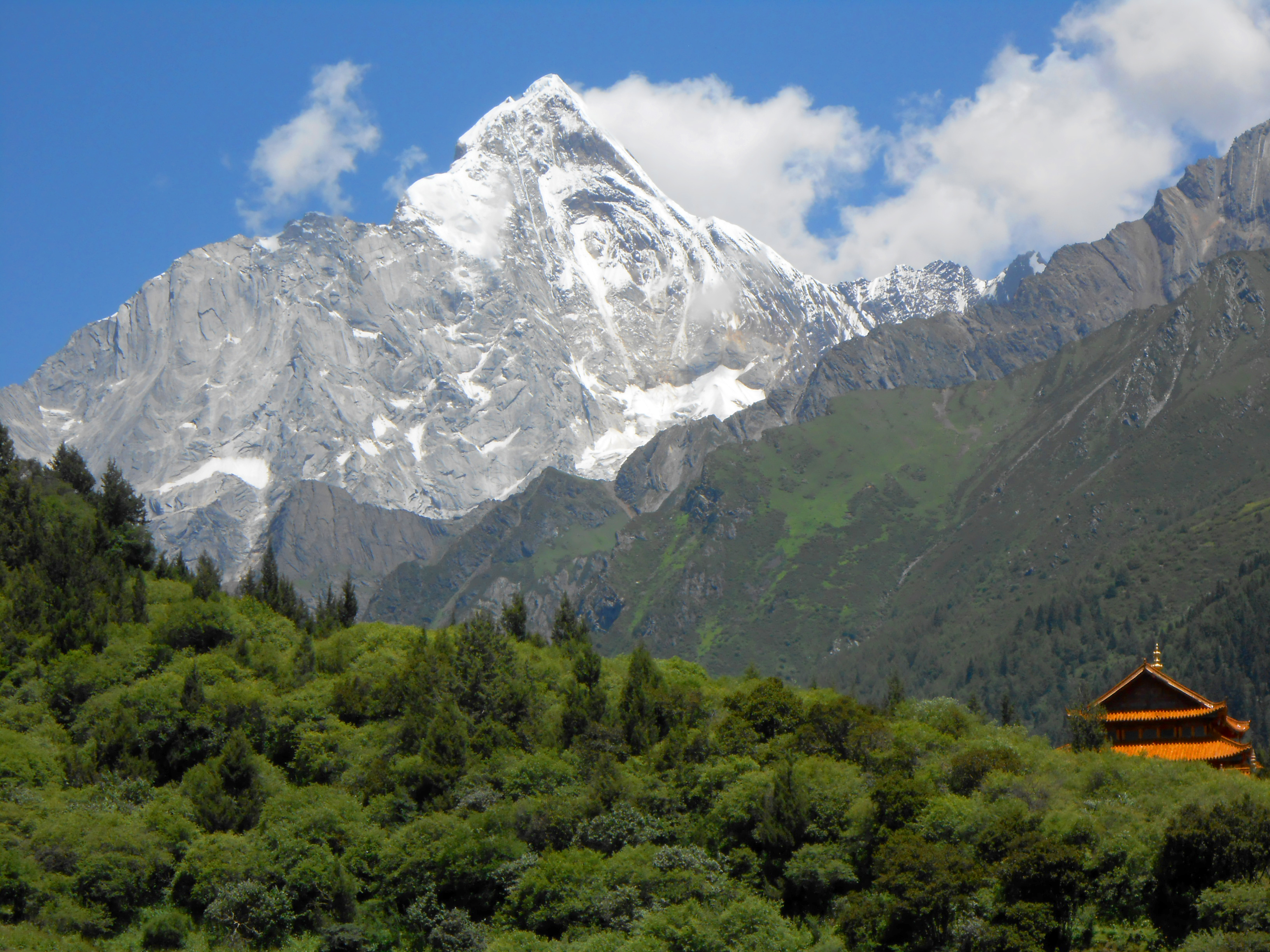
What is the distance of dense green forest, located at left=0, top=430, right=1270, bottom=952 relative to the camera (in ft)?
246

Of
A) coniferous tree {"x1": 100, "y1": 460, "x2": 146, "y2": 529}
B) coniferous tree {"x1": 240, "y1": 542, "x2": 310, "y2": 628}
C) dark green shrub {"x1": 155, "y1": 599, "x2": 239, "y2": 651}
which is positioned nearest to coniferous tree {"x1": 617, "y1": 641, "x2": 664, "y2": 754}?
dark green shrub {"x1": 155, "y1": 599, "x2": 239, "y2": 651}

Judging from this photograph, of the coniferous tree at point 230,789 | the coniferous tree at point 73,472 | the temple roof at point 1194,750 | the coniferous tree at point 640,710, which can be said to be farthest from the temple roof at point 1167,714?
the coniferous tree at point 73,472

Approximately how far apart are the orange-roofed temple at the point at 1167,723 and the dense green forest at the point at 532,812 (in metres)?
4.58

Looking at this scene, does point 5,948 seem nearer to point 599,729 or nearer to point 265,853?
point 265,853

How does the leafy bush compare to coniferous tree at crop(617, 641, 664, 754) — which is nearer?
the leafy bush

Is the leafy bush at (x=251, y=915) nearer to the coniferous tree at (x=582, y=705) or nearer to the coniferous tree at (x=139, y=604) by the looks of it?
the coniferous tree at (x=582, y=705)

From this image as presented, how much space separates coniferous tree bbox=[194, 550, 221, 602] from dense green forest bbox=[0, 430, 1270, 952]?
935 centimetres

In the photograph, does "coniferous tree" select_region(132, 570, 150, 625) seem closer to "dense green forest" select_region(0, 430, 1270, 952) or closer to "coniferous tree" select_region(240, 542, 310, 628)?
"dense green forest" select_region(0, 430, 1270, 952)

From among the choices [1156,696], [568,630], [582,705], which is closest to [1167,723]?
[1156,696]

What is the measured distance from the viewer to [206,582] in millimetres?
135625

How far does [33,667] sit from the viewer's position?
4395 inches

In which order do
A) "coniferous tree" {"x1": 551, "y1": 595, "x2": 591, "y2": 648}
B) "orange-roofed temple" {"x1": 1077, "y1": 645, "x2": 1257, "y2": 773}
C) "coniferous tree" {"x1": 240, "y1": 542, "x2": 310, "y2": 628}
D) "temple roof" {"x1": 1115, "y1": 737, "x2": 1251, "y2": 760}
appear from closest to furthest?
"temple roof" {"x1": 1115, "y1": 737, "x2": 1251, "y2": 760} → "orange-roofed temple" {"x1": 1077, "y1": 645, "x2": 1257, "y2": 773} → "coniferous tree" {"x1": 551, "y1": 595, "x2": 591, "y2": 648} → "coniferous tree" {"x1": 240, "y1": 542, "x2": 310, "y2": 628}

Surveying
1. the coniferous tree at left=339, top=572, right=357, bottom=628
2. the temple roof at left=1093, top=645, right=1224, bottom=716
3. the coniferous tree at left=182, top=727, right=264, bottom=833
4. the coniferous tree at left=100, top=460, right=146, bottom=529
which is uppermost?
the coniferous tree at left=100, top=460, right=146, bottom=529

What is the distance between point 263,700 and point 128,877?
77.6ft
